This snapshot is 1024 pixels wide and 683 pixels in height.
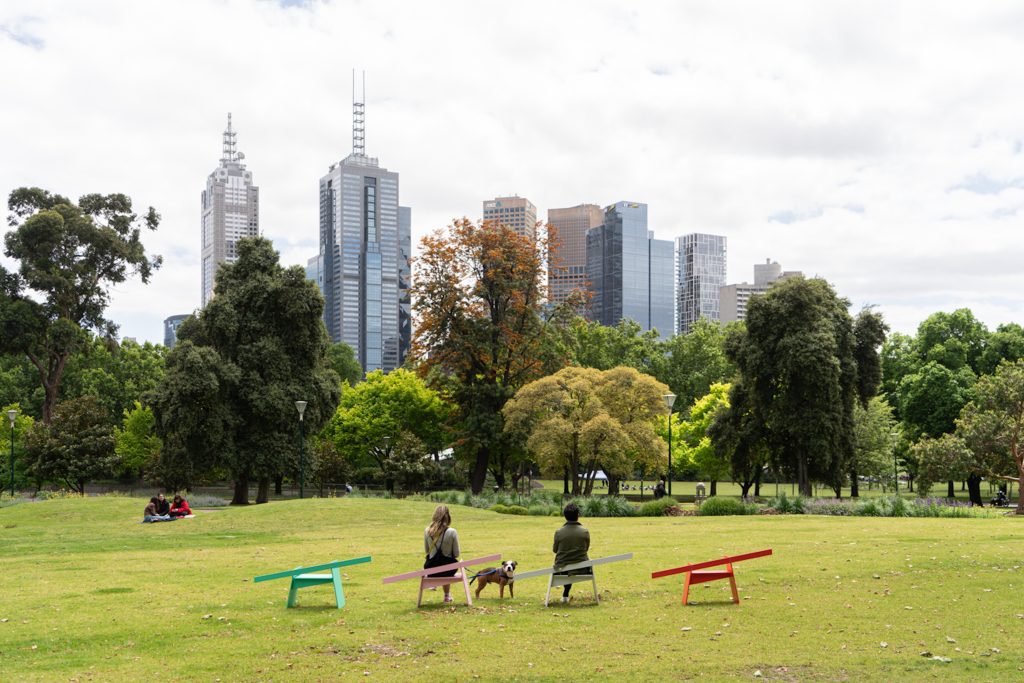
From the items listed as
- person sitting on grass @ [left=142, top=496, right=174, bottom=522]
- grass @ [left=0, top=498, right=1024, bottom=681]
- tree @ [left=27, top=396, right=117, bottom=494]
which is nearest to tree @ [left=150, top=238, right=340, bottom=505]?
person sitting on grass @ [left=142, top=496, right=174, bottom=522]

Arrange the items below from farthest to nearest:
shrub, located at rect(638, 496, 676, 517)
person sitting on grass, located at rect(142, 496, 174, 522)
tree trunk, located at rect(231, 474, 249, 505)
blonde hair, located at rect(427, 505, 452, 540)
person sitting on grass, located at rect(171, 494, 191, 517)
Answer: tree trunk, located at rect(231, 474, 249, 505) < shrub, located at rect(638, 496, 676, 517) < person sitting on grass, located at rect(171, 494, 191, 517) < person sitting on grass, located at rect(142, 496, 174, 522) < blonde hair, located at rect(427, 505, 452, 540)

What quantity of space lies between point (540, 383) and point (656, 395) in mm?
5539

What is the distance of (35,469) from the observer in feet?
171

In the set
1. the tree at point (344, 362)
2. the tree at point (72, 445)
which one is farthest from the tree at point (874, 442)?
the tree at point (344, 362)

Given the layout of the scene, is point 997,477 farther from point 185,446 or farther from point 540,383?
point 185,446

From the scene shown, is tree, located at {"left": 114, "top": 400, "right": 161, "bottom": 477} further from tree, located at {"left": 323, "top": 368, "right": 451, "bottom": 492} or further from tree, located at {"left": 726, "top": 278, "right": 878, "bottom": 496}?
tree, located at {"left": 726, "top": 278, "right": 878, "bottom": 496}

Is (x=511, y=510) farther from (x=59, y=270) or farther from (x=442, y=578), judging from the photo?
(x=59, y=270)

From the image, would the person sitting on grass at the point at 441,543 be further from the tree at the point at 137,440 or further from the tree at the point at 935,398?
the tree at the point at 935,398

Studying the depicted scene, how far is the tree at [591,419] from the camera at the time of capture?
129ft

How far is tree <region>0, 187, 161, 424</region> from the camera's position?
169ft

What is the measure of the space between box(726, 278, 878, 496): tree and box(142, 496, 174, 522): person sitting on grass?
2671cm

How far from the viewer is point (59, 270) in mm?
52531

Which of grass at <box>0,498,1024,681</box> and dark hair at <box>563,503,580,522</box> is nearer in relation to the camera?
grass at <box>0,498,1024,681</box>

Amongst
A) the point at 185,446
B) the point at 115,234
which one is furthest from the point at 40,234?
the point at 185,446
